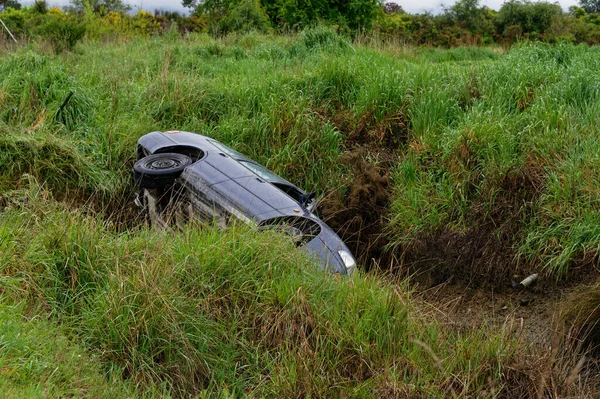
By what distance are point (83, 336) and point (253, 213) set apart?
2.30m

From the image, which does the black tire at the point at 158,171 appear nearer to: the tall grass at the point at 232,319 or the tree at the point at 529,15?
the tall grass at the point at 232,319

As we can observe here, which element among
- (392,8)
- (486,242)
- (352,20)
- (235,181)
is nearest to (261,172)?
(235,181)

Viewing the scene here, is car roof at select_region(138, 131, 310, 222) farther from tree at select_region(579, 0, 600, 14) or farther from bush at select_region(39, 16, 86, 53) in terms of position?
tree at select_region(579, 0, 600, 14)

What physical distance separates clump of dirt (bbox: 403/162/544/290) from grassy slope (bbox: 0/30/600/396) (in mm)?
39

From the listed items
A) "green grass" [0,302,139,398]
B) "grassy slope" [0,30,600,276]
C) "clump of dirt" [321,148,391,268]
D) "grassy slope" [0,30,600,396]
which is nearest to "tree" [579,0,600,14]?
"grassy slope" [0,30,600,396]

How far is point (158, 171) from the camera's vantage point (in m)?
7.12

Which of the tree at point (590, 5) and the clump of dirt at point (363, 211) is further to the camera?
the tree at point (590, 5)

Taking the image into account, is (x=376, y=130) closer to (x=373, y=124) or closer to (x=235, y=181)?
(x=373, y=124)

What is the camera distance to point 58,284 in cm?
509

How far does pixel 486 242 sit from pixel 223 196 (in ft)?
10.1

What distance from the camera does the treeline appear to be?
17.9m

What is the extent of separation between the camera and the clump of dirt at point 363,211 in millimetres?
8273

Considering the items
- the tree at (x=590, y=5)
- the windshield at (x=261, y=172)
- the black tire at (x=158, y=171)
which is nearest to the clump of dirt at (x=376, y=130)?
the windshield at (x=261, y=172)

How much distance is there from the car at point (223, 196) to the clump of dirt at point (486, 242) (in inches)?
58.9
